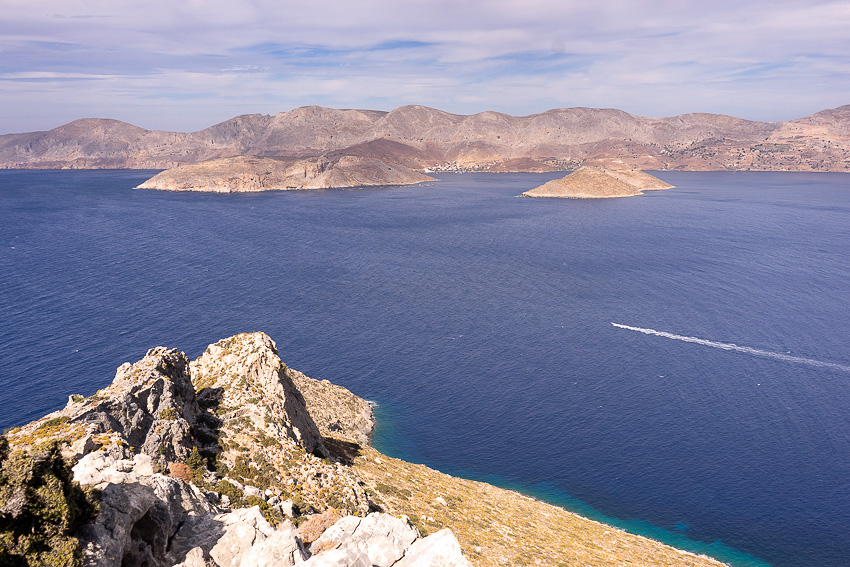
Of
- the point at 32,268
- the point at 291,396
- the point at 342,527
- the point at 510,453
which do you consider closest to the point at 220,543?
the point at 342,527

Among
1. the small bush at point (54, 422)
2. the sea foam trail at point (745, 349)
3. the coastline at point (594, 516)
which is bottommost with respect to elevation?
the coastline at point (594, 516)

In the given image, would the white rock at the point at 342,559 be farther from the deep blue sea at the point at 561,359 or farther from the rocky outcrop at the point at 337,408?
the rocky outcrop at the point at 337,408

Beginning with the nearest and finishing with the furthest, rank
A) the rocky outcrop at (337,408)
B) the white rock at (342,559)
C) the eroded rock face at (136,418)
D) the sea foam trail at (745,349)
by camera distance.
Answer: the white rock at (342,559) → the eroded rock face at (136,418) → the rocky outcrop at (337,408) → the sea foam trail at (745,349)

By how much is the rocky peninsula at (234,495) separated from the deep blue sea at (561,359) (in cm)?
1693

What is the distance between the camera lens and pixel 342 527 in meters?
28.8

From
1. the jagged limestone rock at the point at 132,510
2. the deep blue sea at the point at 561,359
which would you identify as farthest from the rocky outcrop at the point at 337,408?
the jagged limestone rock at the point at 132,510

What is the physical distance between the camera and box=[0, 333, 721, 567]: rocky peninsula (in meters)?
21.1

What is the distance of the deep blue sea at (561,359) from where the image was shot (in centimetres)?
7400

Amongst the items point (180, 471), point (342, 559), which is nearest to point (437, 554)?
point (342, 559)

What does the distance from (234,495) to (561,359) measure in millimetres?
86427

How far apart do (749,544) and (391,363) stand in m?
66.0

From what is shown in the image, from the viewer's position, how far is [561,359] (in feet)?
364

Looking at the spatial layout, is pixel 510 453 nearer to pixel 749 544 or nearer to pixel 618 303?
pixel 749 544

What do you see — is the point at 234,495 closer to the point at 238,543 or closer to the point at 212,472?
the point at 212,472
